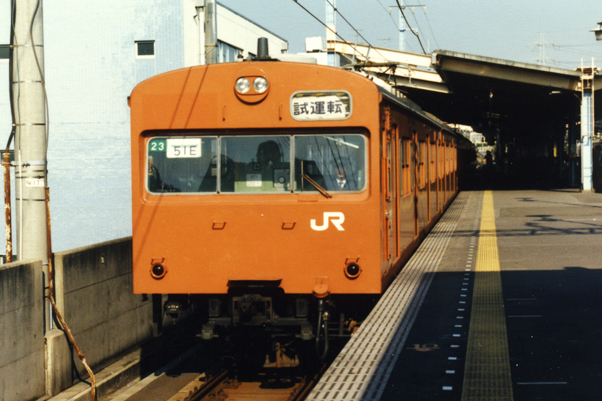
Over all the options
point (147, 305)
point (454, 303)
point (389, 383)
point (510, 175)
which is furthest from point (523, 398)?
point (510, 175)

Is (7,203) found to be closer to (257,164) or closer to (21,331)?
(21,331)

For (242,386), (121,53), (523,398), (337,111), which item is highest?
(121,53)

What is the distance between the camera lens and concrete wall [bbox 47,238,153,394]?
24.7 ft

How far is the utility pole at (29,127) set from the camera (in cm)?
734

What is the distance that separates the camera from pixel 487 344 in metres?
6.07

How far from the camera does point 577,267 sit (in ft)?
32.9

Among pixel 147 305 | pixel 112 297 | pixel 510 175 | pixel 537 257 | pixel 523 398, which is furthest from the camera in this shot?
pixel 510 175

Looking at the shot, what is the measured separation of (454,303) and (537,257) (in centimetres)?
389

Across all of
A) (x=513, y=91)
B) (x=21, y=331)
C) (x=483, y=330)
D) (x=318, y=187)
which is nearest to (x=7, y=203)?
(x=21, y=331)

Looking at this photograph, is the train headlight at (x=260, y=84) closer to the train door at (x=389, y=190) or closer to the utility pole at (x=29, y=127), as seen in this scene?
the train door at (x=389, y=190)

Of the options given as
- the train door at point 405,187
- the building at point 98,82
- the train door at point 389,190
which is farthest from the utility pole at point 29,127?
the building at point 98,82

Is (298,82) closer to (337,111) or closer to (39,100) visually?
(337,111)

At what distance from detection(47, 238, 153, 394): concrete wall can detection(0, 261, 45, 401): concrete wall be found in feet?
0.71

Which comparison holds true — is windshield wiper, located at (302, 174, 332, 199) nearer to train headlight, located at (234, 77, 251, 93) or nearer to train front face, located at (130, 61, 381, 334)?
train front face, located at (130, 61, 381, 334)
